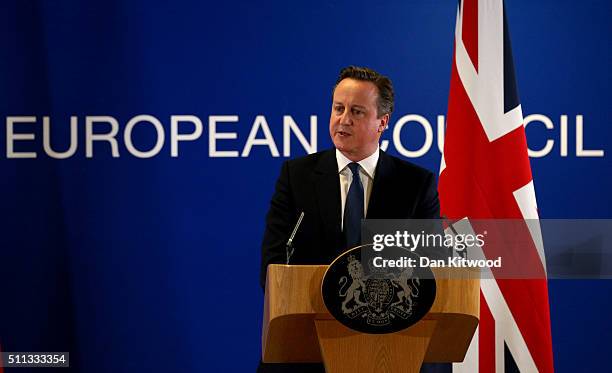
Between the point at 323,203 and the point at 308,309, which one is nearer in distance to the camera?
the point at 308,309

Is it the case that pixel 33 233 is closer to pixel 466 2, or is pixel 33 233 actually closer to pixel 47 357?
pixel 47 357

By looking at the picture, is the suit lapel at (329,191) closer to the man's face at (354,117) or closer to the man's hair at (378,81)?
the man's face at (354,117)

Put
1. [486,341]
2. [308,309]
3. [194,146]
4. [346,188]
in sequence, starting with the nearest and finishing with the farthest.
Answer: [308,309] < [346,188] < [486,341] < [194,146]

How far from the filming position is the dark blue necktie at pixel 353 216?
2893mm

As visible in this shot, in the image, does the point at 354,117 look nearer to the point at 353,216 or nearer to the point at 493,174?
the point at 353,216

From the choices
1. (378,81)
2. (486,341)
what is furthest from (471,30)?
(486,341)

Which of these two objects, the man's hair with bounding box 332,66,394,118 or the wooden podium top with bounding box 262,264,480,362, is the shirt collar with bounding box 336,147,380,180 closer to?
the man's hair with bounding box 332,66,394,118

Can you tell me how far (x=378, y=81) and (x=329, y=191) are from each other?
0.41 m

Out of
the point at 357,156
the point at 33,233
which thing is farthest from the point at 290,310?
the point at 33,233

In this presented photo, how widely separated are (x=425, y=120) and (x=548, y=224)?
0.76m

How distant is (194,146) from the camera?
14.6 feet

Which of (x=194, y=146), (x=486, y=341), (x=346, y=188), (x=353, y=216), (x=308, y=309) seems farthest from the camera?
(x=194, y=146)

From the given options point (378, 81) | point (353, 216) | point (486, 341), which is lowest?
point (486, 341)

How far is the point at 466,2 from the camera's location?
4020 millimetres
